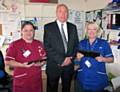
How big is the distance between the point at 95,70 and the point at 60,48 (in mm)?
518

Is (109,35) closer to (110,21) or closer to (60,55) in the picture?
(110,21)

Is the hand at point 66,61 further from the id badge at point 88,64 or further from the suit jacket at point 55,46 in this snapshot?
the id badge at point 88,64

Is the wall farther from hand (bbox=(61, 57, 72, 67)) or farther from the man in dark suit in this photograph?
hand (bbox=(61, 57, 72, 67))

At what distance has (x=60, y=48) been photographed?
2.92 metres

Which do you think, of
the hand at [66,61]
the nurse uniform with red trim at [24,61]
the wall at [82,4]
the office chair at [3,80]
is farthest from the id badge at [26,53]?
the wall at [82,4]

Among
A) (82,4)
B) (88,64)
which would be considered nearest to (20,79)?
(88,64)

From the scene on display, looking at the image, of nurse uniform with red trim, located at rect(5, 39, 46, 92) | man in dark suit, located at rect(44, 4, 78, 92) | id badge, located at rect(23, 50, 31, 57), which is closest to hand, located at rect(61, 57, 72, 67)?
man in dark suit, located at rect(44, 4, 78, 92)

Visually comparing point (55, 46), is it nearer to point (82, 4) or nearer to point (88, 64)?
point (88, 64)

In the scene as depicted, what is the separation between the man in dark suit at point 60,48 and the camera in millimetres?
2912

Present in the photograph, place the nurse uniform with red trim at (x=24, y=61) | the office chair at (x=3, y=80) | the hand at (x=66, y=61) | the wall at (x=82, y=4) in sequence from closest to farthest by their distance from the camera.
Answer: the nurse uniform with red trim at (x=24, y=61)
the hand at (x=66, y=61)
the office chair at (x=3, y=80)
the wall at (x=82, y=4)

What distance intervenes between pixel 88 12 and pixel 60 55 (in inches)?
68.8

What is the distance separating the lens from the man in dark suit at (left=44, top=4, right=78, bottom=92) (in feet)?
9.55

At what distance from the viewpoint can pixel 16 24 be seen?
4.11m

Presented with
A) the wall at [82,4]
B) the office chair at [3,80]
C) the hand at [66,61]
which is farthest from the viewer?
the wall at [82,4]
